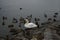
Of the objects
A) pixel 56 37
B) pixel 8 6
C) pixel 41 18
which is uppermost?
pixel 8 6

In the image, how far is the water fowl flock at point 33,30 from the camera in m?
2.47

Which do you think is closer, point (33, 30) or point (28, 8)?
point (33, 30)

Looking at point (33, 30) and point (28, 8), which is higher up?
point (28, 8)

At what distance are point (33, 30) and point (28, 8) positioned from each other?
3.85 feet

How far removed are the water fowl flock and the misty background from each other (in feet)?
0.37

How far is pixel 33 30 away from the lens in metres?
2.88

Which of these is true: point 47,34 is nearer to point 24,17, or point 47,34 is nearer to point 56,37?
point 56,37

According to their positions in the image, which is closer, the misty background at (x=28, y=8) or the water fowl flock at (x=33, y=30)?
the water fowl flock at (x=33, y=30)

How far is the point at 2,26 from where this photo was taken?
326cm

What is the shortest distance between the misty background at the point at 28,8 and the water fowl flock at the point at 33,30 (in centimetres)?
11

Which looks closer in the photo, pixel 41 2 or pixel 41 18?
pixel 41 18

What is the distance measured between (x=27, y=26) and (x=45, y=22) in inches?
27.1

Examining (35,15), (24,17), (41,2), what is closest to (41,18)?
(35,15)

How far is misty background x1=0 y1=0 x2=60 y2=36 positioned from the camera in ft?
11.9
